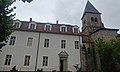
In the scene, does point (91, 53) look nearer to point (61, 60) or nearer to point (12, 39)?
point (61, 60)

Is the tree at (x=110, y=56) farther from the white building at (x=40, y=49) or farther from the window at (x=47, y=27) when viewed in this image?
the window at (x=47, y=27)

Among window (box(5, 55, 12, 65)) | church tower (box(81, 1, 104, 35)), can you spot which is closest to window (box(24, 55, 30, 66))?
window (box(5, 55, 12, 65))

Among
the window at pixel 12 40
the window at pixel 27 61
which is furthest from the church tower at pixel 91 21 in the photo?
the window at pixel 12 40

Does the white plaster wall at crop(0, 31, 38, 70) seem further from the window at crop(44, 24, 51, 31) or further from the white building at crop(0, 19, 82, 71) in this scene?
the window at crop(44, 24, 51, 31)

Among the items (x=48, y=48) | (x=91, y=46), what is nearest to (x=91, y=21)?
(x=91, y=46)

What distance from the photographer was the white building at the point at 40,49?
2159cm

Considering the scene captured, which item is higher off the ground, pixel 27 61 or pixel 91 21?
pixel 91 21

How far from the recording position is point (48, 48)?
23.3 m

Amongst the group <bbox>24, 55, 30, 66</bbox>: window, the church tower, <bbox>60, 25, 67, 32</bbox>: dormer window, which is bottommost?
<bbox>24, 55, 30, 66</bbox>: window

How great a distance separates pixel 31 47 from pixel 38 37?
2364mm

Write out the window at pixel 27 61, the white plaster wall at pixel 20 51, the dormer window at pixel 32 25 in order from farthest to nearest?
the dormer window at pixel 32 25, the window at pixel 27 61, the white plaster wall at pixel 20 51

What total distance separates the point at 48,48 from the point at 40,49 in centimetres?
150

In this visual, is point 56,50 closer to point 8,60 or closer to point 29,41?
point 29,41

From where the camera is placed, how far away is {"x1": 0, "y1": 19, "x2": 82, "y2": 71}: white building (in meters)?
21.6
